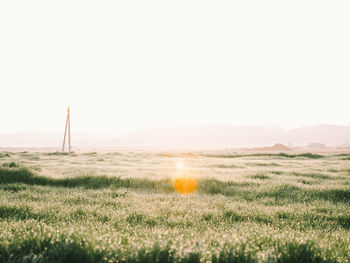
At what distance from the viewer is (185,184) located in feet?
29.9

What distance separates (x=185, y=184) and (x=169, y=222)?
4.42 meters

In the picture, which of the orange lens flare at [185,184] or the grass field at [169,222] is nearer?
the grass field at [169,222]

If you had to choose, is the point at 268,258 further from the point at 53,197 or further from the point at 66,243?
the point at 53,197

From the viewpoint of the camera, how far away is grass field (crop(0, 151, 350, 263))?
108 inches

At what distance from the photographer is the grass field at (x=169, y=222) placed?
273 cm

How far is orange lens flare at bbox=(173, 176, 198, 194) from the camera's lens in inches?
338

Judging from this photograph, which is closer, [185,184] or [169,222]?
[169,222]

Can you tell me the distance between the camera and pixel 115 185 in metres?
8.81

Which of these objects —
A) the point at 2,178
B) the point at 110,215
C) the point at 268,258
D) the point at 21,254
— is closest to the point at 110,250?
the point at 21,254

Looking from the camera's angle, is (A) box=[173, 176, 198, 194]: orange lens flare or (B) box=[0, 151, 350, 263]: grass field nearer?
(B) box=[0, 151, 350, 263]: grass field

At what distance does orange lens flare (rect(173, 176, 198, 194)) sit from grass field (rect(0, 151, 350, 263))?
226 mm

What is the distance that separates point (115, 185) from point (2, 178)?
4744mm

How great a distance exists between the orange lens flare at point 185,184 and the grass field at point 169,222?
23cm

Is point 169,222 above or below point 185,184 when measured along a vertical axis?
above
